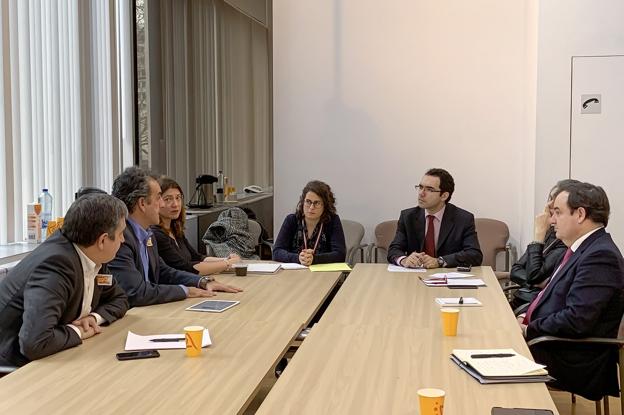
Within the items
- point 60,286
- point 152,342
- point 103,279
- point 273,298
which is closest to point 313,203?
point 273,298

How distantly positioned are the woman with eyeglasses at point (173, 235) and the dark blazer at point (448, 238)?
133 cm

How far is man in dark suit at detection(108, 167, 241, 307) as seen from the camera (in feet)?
12.4

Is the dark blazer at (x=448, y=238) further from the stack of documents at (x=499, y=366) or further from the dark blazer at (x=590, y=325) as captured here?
the stack of documents at (x=499, y=366)

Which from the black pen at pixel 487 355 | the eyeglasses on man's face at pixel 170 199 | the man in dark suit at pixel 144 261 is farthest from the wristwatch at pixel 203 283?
the black pen at pixel 487 355

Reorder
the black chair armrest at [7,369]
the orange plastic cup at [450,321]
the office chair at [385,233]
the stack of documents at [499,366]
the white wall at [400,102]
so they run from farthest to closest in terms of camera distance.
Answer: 1. the white wall at [400,102]
2. the office chair at [385,233]
3. the orange plastic cup at [450,321]
4. the black chair armrest at [7,369]
5. the stack of documents at [499,366]

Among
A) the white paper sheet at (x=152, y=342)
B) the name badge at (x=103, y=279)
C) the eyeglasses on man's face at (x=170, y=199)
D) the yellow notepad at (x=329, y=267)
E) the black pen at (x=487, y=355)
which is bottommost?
the yellow notepad at (x=329, y=267)

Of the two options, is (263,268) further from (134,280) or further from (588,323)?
(588,323)

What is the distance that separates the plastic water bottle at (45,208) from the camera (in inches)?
200

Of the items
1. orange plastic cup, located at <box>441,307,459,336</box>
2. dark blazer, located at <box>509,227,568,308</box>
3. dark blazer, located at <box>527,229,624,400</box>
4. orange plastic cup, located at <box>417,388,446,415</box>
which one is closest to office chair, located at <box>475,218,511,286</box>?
dark blazer, located at <box>509,227,568,308</box>

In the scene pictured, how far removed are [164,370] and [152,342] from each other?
38cm

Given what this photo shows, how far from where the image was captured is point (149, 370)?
103 inches

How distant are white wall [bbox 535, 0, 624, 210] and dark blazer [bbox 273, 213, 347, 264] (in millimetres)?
1680

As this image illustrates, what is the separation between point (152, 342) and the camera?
297 cm

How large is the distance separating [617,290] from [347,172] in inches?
146
